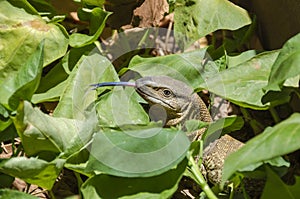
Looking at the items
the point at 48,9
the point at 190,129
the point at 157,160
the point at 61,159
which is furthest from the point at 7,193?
the point at 48,9

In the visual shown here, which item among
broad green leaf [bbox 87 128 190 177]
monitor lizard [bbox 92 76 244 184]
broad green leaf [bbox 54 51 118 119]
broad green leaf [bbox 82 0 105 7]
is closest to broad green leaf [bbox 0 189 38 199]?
broad green leaf [bbox 87 128 190 177]

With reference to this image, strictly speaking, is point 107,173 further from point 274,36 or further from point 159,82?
point 274,36

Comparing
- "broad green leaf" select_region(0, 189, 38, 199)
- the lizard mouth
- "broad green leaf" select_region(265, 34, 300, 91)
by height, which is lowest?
the lizard mouth

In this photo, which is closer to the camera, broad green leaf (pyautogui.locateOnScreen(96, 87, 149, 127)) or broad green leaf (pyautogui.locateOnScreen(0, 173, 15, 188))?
broad green leaf (pyautogui.locateOnScreen(0, 173, 15, 188))

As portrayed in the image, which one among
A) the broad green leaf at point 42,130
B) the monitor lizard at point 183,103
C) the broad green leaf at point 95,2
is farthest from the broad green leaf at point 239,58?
the broad green leaf at point 42,130

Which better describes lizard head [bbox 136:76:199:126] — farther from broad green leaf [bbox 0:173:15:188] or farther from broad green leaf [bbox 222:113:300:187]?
broad green leaf [bbox 222:113:300:187]

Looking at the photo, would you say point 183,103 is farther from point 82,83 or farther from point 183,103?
point 82,83

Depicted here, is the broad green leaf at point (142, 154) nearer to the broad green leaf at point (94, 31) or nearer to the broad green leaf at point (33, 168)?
the broad green leaf at point (33, 168)
